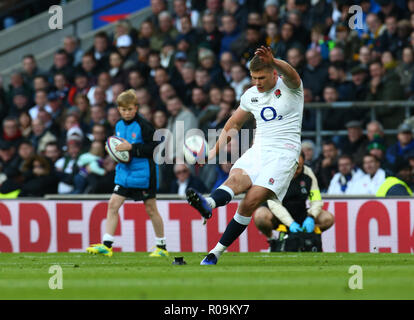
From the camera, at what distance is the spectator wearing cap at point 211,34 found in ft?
58.9

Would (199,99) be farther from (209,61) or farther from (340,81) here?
(340,81)

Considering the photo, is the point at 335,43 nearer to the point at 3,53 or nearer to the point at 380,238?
the point at 380,238

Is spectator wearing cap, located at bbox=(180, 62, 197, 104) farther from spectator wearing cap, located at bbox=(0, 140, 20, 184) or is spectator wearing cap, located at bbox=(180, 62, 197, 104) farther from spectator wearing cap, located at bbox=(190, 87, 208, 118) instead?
spectator wearing cap, located at bbox=(0, 140, 20, 184)

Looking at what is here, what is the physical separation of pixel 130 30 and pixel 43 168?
483cm

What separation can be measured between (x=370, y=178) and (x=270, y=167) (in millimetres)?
5011

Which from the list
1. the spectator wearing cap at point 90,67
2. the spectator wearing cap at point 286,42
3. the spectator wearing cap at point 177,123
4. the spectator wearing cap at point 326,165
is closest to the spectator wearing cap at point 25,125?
the spectator wearing cap at point 90,67

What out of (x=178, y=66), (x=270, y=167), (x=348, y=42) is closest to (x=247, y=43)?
(x=178, y=66)

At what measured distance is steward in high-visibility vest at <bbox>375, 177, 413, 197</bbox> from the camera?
43.6 ft

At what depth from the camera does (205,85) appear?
55.7ft

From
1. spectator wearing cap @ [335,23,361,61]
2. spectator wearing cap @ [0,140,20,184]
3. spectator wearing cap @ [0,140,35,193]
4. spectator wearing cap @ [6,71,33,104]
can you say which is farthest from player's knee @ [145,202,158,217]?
spectator wearing cap @ [6,71,33,104]

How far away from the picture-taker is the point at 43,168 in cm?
1581

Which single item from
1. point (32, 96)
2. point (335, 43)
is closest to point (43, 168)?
point (32, 96)
